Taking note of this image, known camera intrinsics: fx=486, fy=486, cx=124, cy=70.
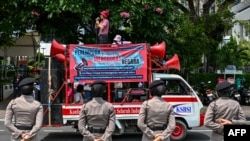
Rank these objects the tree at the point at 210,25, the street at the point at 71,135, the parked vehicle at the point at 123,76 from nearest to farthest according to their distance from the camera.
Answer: the parked vehicle at the point at 123,76
the street at the point at 71,135
the tree at the point at 210,25

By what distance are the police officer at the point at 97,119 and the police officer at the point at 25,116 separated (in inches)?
25.2

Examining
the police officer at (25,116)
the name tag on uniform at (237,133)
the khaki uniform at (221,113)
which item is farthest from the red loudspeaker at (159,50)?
the name tag on uniform at (237,133)

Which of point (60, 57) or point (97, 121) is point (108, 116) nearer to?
point (97, 121)

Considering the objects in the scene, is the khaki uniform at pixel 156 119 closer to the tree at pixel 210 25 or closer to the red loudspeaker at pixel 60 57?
the red loudspeaker at pixel 60 57

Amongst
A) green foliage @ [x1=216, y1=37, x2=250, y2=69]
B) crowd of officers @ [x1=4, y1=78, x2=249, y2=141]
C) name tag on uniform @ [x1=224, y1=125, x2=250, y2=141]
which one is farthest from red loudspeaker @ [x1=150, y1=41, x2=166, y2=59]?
green foliage @ [x1=216, y1=37, x2=250, y2=69]

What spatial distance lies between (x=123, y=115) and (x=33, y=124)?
5776 mm

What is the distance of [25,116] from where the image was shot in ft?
22.0

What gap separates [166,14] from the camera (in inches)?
826

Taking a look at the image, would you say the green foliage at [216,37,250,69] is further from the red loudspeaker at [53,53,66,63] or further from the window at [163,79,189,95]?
the red loudspeaker at [53,53,66,63]

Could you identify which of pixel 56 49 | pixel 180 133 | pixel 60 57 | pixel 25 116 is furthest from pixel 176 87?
pixel 25 116

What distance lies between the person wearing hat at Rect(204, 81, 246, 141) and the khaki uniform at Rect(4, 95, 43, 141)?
7.63 feet

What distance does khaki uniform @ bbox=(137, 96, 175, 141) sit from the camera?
21.6ft

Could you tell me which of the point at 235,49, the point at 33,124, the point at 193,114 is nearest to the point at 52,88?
the point at 193,114

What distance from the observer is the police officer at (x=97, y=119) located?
6.55 meters
